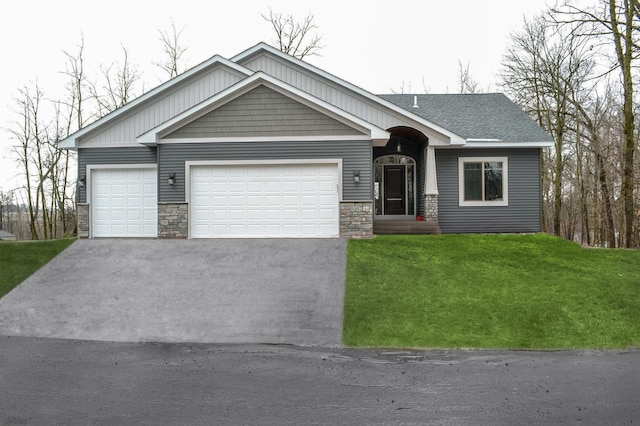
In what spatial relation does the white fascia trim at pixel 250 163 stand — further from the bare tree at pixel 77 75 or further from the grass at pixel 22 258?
the bare tree at pixel 77 75

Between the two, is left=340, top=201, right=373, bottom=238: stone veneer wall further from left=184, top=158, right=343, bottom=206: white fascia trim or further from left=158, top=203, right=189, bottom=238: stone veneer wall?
left=158, top=203, right=189, bottom=238: stone veneer wall

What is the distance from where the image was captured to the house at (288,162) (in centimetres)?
1382

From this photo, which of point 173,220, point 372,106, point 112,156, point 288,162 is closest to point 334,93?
point 372,106

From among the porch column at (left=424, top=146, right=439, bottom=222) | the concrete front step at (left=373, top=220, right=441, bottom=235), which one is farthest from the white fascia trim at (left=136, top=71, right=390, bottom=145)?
the concrete front step at (left=373, top=220, right=441, bottom=235)

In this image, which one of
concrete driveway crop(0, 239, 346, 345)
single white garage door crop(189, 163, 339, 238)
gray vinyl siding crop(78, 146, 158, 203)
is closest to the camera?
concrete driveway crop(0, 239, 346, 345)

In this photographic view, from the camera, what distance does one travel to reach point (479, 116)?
725 inches

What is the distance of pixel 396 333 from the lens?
26.2ft

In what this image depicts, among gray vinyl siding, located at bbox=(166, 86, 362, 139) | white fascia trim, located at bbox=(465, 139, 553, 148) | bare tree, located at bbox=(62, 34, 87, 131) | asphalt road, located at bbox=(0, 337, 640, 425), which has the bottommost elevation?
asphalt road, located at bbox=(0, 337, 640, 425)

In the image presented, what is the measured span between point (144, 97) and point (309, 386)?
12502mm

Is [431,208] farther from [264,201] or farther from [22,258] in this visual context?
[22,258]

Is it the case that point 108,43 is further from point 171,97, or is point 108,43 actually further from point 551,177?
point 551,177

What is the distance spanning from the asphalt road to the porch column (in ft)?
28.3

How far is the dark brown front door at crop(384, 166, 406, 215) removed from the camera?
56.0 feet

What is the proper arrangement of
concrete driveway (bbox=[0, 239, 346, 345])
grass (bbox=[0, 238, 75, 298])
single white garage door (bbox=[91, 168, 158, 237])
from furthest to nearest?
single white garage door (bbox=[91, 168, 158, 237]) → grass (bbox=[0, 238, 75, 298]) → concrete driveway (bbox=[0, 239, 346, 345])
